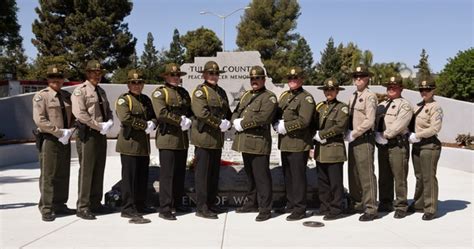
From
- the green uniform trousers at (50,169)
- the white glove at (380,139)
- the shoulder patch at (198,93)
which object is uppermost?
the shoulder patch at (198,93)

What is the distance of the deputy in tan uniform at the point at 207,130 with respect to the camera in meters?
5.67

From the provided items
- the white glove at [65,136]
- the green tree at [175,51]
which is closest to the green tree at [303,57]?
the green tree at [175,51]

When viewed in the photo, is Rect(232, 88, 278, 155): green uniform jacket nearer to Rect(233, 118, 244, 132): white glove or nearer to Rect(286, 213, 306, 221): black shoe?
Rect(233, 118, 244, 132): white glove

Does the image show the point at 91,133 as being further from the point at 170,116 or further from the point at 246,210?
the point at 246,210

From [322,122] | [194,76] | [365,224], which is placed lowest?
[365,224]

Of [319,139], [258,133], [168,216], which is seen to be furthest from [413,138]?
[168,216]

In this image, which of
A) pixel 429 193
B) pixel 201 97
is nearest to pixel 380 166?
pixel 429 193

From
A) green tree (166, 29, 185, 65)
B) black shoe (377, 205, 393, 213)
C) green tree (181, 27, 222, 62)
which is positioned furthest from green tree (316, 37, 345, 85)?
black shoe (377, 205, 393, 213)

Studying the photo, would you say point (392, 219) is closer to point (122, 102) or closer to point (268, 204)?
point (268, 204)

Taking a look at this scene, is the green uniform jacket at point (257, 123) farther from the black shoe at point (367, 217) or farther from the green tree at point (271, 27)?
the green tree at point (271, 27)

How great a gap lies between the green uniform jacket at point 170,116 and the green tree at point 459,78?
16836 millimetres

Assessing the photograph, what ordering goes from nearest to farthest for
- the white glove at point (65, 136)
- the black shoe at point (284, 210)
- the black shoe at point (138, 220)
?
the black shoe at point (138, 220)
the white glove at point (65, 136)
the black shoe at point (284, 210)

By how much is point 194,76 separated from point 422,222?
8930 mm

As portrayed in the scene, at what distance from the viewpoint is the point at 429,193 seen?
231 inches
